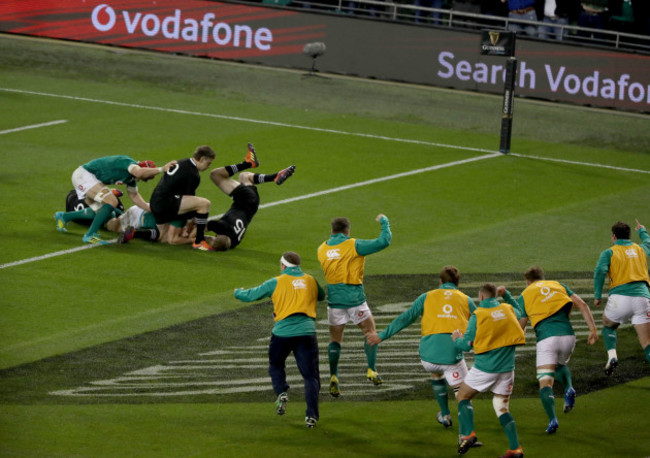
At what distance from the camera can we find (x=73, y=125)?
30.3 metres

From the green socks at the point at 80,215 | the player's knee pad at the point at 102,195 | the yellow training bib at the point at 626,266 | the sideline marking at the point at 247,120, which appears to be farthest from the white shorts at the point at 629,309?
the sideline marking at the point at 247,120

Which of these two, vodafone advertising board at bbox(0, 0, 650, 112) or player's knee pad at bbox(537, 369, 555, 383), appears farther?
vodafone advertising board at bbox(0, 0, 650, 112)

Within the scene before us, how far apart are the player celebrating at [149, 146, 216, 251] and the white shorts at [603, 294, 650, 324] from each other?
762 centimetres

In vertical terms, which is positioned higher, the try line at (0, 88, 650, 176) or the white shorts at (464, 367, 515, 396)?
the try line at (0, 88, 650, 176)

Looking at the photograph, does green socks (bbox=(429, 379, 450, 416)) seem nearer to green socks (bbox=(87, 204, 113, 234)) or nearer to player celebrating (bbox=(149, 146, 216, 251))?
player celebrating (bbox=(149, 146, 216, 251))

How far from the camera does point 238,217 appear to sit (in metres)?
21.5

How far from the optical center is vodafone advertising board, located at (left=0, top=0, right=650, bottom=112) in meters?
32.9

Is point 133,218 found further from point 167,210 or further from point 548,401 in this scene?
point 548,401

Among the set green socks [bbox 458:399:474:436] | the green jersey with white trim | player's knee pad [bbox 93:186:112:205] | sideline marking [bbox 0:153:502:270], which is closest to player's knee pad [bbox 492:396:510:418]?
green socks [bbox 458:399:474:436]

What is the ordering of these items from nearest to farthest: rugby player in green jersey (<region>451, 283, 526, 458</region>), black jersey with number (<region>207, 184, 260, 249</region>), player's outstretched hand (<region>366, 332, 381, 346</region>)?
rugby player in green jersey (<region>451, 283, 526, 458</region>) < player's outstretched hand (<region>366, 332, 381, 346</region>) < black jersey with number (<region>207, 184, 260, 249</region>)

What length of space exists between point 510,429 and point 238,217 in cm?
933

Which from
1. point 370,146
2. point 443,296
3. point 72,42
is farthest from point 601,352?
point 72,42

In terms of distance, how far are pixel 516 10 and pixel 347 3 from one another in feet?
17.0

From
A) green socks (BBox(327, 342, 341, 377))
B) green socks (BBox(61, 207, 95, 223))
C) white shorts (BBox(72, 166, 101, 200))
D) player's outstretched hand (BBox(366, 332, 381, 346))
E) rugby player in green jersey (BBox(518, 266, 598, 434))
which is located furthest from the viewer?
green socks (BBox(61, 207, 95, 223))
